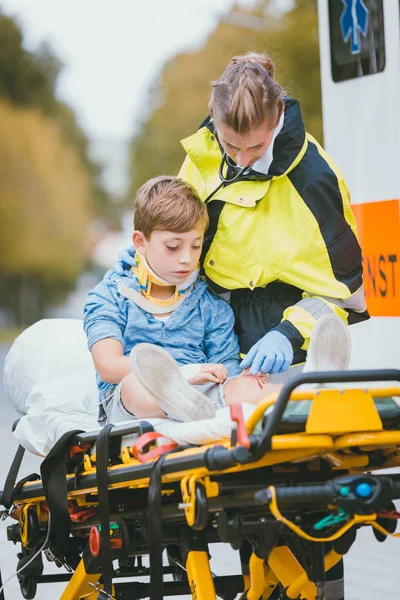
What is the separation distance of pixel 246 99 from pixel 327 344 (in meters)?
0.71

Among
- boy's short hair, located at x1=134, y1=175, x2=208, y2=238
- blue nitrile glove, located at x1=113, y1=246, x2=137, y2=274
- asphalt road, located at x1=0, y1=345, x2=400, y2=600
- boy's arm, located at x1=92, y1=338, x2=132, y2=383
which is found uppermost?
boy's short hair, located at x1=134, y1=175, x2=208, y2=238

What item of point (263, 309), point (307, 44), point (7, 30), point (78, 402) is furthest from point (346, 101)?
point (7, 30)

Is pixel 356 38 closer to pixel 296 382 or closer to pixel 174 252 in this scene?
pixel 174 252

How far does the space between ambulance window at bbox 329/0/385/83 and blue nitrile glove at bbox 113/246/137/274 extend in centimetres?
152

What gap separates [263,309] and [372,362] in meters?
1.20

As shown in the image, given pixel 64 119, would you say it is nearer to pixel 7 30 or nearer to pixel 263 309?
pixel 7 30

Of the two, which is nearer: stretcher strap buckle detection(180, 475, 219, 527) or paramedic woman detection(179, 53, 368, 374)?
stretcher strap buckle detection(180, 475, 219, 527)

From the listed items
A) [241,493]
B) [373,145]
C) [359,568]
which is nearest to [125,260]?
[241,493]

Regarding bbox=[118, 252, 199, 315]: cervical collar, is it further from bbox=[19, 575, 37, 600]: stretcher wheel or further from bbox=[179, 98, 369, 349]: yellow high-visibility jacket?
bbox=[19, 575, 37, 600]: stretcher wheel

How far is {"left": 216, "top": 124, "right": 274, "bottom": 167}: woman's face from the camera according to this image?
326cm

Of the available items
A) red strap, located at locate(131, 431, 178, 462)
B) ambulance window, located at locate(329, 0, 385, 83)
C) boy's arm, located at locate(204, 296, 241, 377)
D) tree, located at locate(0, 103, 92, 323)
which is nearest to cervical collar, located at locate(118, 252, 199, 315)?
boy's arm, located at locate(204, 296, 241, 377)

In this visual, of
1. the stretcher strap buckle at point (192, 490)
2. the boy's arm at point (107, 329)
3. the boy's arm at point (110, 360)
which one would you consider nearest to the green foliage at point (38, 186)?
the boy's arm at point (107, 329)

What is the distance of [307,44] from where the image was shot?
56.6 ft

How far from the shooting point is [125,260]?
365 centimetres
